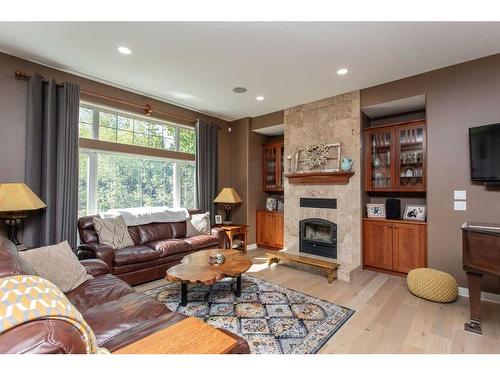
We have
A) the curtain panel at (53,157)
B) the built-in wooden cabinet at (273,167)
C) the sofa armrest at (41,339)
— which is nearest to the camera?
the sofa armrest at (41,339)

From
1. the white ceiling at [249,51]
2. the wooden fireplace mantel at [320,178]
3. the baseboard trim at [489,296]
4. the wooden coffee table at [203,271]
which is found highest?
the white ceiling at [249,51]

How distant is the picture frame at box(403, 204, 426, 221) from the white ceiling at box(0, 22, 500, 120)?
1.90m

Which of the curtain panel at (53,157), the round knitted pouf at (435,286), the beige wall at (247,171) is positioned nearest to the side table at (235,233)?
the beige wall at (247,171)

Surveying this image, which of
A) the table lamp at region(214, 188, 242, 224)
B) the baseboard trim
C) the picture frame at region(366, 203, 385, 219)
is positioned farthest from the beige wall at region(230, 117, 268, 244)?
the baseboard trim

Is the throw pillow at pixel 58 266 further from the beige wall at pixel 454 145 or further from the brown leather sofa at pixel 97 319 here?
the beige wall at pixel 454 145

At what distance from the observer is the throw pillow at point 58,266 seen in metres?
1.91

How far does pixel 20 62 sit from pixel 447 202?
5.45 meters

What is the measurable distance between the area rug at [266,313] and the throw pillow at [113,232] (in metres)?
0.79

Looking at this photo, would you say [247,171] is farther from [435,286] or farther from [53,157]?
[435,286]

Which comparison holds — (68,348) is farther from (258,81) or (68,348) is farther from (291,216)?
(291,216)

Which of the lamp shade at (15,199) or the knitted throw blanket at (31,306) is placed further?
the lamp shade at (15,199)

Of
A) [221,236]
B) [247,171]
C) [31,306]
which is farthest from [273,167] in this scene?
[31,306]

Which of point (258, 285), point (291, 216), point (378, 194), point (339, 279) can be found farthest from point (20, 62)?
Answer: point (378, 194)

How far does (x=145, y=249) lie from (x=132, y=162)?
1.53 m
